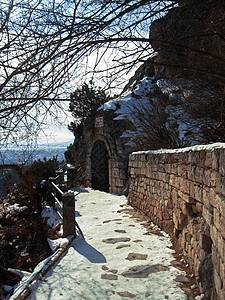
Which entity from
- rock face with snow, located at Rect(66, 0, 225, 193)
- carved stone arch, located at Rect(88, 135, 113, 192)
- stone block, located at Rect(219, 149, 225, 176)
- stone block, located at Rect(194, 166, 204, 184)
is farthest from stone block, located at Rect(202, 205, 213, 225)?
carved stone arch, located at Rect(88, 135, 113, 192)

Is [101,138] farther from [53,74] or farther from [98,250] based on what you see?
[53,74]

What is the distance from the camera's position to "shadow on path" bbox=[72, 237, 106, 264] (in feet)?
12.5

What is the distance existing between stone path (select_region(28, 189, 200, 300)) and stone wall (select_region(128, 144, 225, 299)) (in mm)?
282

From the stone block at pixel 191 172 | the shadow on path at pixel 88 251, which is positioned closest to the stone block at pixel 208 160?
the stone block at pixel 191 172

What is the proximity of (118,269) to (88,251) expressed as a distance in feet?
2.96

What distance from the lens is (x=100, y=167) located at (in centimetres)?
1387

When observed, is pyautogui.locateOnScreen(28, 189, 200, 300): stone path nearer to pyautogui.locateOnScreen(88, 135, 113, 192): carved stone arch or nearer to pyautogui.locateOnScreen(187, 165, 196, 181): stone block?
pyautogui.locateOnScreen(187, 165, 196, 181): stone block

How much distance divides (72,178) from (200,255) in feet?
41.0

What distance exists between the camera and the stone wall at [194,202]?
2.10 metres

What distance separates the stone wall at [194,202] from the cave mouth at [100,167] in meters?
7.35

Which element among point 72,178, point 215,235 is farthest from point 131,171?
point 72,178

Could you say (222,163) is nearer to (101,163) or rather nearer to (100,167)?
(101,163)

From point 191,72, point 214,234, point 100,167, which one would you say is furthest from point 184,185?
point 100,167

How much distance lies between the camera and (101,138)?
43.0 feet
